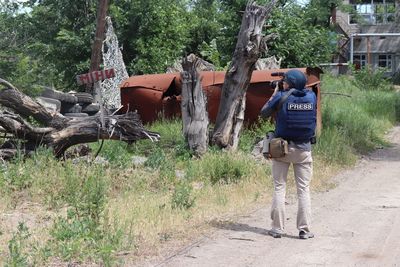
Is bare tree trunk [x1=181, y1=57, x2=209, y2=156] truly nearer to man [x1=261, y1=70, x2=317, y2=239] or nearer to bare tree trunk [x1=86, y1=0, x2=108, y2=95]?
man [x1=261, y1=70, x2=317, y2=239]

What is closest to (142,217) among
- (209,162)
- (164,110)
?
(209,162)

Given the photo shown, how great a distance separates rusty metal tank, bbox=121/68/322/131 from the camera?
15289 mm

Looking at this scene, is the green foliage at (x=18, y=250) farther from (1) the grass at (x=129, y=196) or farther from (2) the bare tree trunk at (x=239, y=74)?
(2) the bare tree trunk at (x=239, y=74)

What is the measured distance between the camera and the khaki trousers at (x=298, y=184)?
7574 millimetres

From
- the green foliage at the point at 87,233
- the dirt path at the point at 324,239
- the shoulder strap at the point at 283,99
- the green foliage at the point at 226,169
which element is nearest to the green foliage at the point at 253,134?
the green foliage at the point at 226,169

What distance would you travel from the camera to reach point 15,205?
340 inches

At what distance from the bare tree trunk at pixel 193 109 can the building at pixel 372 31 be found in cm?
3896

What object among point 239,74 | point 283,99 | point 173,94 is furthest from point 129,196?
point 173,94

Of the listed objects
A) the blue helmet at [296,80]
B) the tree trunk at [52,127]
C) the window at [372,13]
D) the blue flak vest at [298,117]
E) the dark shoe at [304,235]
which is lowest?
the dark shoe at [304,235]

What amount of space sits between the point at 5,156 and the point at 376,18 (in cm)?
4656

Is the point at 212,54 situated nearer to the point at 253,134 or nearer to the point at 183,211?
the point at 253,134

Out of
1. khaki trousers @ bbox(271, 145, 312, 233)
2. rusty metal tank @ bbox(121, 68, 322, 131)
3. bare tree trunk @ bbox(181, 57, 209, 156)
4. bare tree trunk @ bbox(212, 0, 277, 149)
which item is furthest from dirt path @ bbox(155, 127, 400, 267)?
rusty metal tank @ bbox(121, 68, 322, 131)

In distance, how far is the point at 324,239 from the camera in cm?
760

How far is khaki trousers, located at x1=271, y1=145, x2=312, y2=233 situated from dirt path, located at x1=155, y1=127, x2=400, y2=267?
0.21 metres
